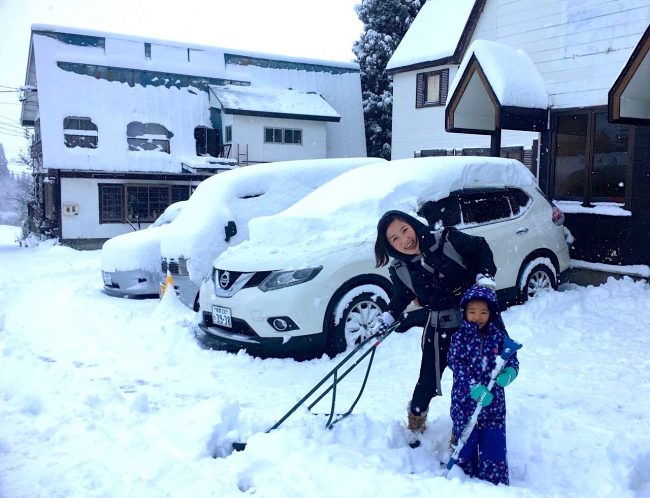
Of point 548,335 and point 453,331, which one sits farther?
point 548,335

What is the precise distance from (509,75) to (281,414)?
7169mm

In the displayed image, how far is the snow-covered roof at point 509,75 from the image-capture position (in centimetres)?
873

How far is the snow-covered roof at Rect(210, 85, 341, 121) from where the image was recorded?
826 inches

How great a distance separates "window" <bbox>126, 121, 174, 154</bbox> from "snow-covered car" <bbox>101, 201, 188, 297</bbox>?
40.0 ft

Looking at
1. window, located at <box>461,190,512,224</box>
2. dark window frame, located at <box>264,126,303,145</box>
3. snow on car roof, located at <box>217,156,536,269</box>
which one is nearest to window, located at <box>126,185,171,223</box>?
dark window frame, located at <box>264,126,303,145</box>

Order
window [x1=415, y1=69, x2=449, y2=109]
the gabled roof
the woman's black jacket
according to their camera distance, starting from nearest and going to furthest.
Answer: the woman's black jacket, the gabled roof, window [x1=415, y1=69, x2=449, y2=109]

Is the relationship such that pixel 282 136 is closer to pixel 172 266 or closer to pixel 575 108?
pixel 575 108

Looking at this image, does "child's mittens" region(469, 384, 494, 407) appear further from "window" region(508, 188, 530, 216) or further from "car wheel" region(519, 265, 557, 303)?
"window" region(508, 188, 530, 216)

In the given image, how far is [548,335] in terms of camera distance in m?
5.89

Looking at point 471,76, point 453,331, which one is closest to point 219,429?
point 453,331

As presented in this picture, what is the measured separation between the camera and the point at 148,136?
20625mm

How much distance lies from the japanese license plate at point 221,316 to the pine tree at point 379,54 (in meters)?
23.2

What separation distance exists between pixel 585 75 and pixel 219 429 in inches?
328

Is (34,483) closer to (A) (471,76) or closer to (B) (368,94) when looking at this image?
(A) (471,76)
